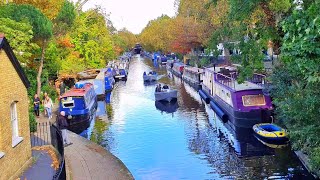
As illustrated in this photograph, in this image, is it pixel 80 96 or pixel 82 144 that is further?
pixel 80 96

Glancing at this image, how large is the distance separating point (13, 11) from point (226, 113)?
18.5 metres

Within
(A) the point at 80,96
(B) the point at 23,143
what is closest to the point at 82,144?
(B) the point at 23,143

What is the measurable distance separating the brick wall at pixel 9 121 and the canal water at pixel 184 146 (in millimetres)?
6573

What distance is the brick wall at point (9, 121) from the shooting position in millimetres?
14133

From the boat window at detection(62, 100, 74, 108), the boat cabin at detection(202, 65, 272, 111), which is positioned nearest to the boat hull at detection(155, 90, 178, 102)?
the boat cabin at detection(202, 65, 272, 111)

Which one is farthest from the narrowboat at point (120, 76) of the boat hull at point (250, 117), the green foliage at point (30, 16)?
the boat hull at point (250, 117)

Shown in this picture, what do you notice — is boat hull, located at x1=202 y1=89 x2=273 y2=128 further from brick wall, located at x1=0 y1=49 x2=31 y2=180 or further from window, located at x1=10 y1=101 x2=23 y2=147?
window, located at x1=10 y1=101 x2=23 y2=147

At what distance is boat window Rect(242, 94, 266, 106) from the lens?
30.0 m

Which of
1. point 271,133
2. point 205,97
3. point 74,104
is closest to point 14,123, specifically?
point 271,133

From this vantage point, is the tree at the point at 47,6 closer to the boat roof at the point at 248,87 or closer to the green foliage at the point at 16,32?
the green foliage at the point at 16,32

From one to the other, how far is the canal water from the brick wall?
21.6 feet

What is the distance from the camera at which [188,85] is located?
6350 cm

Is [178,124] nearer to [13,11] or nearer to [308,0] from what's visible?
[13,11]

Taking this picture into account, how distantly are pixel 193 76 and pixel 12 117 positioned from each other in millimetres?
48139
